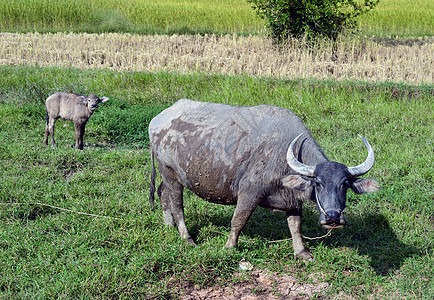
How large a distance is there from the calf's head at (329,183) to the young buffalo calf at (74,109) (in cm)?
395

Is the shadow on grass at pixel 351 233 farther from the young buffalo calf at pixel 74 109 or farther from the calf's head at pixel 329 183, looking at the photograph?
the young buffalo calf at pixel 74 109

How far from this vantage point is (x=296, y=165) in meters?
3.74

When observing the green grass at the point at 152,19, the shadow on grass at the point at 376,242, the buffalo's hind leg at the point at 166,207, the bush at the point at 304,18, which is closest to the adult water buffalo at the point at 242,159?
the buffalo's hind leg at the point at 166,207

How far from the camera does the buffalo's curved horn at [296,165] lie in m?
3.70

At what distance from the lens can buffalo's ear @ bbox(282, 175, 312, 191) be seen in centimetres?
376

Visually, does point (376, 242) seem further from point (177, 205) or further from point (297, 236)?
point (177, 205)

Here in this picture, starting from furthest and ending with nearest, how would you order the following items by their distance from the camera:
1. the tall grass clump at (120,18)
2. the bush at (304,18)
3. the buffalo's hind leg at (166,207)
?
the tall grass clump at (120,18)
the bush at (304,18)
the buffalo's hind leg at (166,207)

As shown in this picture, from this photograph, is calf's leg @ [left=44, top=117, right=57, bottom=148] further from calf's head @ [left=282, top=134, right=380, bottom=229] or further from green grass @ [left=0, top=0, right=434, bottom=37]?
green grass @ [left=0, top=0, right=434, bottom=37]

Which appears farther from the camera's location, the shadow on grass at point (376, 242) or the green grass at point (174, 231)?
the shadow on grass at point (376, 242)

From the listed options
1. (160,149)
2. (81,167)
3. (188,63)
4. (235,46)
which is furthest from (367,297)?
(235,46)

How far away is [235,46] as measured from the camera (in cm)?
1280

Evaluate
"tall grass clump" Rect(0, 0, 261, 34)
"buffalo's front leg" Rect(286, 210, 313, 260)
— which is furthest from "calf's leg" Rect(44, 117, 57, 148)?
"tall grass clump" Rect(0, 0, 261, 34)

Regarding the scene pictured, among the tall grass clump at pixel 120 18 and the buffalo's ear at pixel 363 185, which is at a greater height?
the buffalo's ear at pixel 363 185

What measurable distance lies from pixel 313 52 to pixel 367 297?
8767mm
